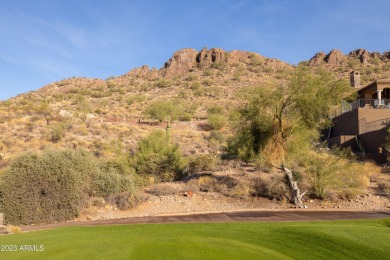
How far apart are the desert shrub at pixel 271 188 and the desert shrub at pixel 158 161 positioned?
22.2ft

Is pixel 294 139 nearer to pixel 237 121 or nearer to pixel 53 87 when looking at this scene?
pixel 237 121

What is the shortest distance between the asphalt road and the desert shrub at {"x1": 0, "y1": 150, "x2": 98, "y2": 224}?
183 centimetres

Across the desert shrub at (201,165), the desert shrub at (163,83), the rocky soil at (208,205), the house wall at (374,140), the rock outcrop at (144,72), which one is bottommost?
the rocky soil at (208,205)

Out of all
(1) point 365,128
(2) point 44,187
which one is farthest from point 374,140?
(2) point 44,187

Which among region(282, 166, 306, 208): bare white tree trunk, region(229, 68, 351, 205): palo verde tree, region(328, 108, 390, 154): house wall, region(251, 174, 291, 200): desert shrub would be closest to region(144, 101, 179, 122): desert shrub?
region(328, 108, 390, 154): house wall

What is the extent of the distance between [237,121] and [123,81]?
68.5 metres

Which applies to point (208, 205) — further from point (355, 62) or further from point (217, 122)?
point (355, 62)

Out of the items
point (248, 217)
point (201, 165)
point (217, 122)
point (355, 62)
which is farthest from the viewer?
point (355, 62)

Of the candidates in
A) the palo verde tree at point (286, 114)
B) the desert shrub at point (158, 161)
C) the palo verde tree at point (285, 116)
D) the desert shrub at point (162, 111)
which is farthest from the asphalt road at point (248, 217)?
the desert shrub at point (162, 111)

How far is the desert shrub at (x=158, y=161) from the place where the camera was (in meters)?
27.1

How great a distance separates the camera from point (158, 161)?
27250 millimetres

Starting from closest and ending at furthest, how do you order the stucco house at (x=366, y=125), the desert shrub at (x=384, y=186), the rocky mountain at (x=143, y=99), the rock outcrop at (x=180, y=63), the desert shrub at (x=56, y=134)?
the desert shrub at (x=384, y=186)
the stucco house at (x=366, y=125)
the desert shrub at (x=56, y=134)
the rocky mountain at (x=143, y=99)
the rock outcrop at (x=180, y=63)

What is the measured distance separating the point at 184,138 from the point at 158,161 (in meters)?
15.9

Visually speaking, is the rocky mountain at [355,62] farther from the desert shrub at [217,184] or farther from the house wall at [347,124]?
the desert shrub at [217,184]
